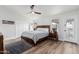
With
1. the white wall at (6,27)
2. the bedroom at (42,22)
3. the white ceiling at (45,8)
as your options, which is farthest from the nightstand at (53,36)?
the white wall at (6,27)

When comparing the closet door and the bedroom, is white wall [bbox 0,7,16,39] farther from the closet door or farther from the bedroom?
the closet door

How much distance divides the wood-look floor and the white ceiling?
602 mm

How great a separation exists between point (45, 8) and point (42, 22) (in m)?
0.28

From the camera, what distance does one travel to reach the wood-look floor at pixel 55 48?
4.85ft

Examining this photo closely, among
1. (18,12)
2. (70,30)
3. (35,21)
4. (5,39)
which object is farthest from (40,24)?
(5,39)

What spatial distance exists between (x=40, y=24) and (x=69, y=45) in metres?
0.69

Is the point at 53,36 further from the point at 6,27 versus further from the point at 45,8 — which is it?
the point at 6,27

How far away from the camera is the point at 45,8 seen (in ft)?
4.85

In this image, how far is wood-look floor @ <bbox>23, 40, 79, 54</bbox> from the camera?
4.85 feet

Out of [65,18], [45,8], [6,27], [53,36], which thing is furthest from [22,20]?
[65,18]

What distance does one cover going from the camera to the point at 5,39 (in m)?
1.43

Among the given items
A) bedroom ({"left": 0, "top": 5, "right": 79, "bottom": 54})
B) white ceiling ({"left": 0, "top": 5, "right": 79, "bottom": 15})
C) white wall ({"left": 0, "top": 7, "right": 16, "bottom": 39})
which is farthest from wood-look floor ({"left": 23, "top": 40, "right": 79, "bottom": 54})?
white ceiling ({"left": 0, "top": 5, "right": 79, "bottom": 15})

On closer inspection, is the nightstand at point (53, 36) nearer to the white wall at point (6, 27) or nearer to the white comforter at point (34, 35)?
the white comforter at point (34, 35)
